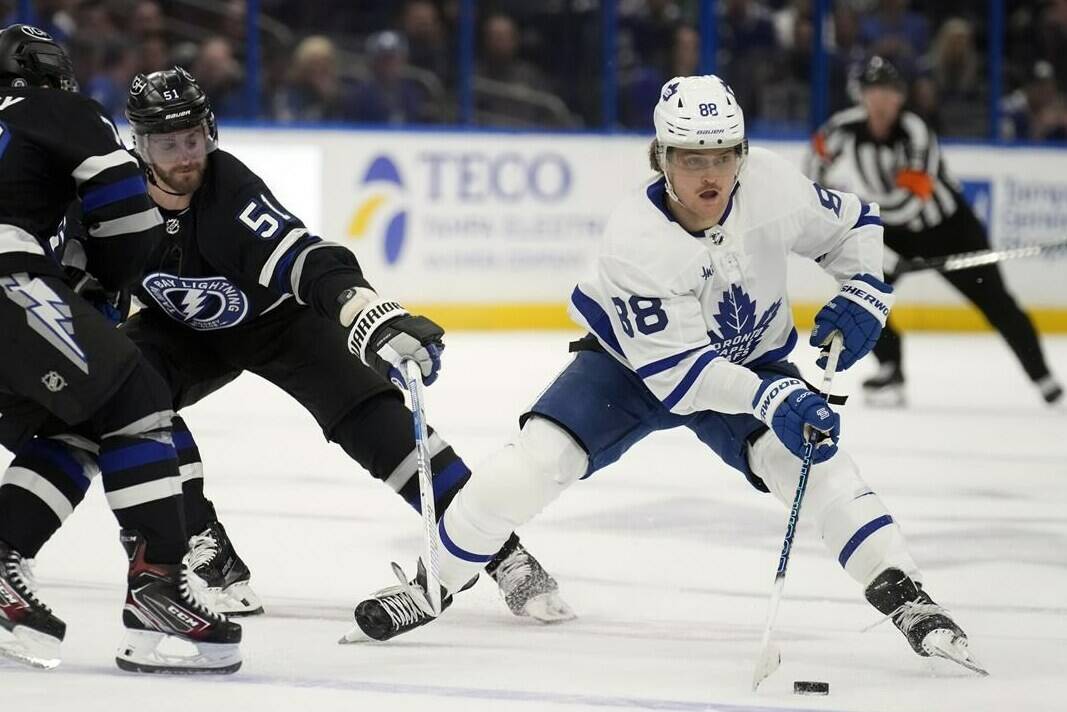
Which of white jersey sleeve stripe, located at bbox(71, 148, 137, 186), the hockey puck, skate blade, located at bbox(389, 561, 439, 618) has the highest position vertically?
white jersey sleeve stripe, located at bbox(71, 148, 137, 186)

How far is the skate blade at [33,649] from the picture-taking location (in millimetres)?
2719

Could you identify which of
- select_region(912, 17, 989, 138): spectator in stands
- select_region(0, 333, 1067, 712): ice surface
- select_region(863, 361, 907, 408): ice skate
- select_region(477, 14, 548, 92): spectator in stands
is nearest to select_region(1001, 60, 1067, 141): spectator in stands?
select_region(912, 17, 989, 138): spectator in stands

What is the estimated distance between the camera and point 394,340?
2887mm

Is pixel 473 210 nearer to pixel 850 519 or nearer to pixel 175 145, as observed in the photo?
pixel 175 145

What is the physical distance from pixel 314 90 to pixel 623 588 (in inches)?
219

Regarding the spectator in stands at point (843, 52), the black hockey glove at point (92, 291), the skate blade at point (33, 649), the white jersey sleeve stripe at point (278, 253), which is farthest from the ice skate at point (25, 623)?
the spectator in stands at point (843, 52)

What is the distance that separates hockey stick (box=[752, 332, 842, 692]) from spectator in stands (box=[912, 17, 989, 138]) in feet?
22.2

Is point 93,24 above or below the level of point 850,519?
above

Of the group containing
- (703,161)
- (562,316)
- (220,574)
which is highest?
(703,161)

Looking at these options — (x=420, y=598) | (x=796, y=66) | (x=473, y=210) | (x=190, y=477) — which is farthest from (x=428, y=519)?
(x=796, y=66)

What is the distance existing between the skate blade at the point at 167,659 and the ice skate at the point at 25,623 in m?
0.11

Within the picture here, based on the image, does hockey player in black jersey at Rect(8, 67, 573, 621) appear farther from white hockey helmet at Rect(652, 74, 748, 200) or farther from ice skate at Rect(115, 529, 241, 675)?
white hockey helmet at Rect(652, 74, 748, 200)

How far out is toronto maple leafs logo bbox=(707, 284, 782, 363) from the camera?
2955 mm

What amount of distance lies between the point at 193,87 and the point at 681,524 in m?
1.76
